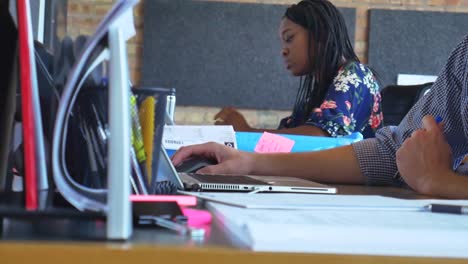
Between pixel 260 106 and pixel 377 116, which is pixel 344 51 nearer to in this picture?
pixel 377 116

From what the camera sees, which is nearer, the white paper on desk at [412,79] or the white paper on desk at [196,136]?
the white paper on desk at [196,136]

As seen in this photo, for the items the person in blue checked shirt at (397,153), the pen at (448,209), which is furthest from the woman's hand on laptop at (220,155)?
the pen at (448,209)

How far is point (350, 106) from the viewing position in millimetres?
2355

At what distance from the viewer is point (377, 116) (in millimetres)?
2447

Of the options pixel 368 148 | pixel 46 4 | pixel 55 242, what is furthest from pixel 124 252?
pixel 368 148

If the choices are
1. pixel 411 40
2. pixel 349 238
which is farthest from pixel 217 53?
pixel 349 238

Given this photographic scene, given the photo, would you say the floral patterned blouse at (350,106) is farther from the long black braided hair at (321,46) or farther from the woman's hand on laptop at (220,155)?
the woman's hand on laptop at (220,155)

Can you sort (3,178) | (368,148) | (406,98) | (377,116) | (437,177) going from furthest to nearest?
(406,98) < (377,116) < (368,148) < (437,177) < (3,178)

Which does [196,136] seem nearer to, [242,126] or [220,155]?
[220,155]

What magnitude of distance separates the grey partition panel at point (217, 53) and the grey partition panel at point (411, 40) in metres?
0.20

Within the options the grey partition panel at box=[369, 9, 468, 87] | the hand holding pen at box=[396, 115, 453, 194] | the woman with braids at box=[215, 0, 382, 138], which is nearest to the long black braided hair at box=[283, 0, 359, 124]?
the woman with braids at box=[215, 0, 382, 138]

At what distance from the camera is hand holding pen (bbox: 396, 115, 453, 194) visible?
1.00 m

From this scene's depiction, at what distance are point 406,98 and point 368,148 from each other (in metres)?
1.61

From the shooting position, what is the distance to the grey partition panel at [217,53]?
3.56 m
